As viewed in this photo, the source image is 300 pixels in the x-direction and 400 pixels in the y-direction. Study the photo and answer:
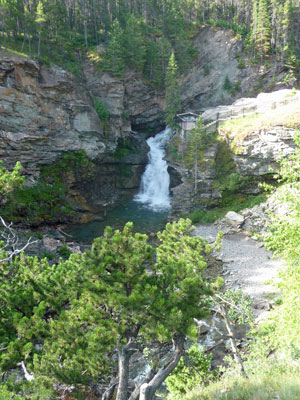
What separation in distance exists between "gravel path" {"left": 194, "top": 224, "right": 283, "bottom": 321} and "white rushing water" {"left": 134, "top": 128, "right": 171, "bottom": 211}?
11653mm

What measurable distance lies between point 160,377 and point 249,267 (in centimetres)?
1778

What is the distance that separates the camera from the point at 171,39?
5775cm

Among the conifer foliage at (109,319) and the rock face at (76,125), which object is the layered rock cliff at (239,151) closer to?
the rock face at (76,125)

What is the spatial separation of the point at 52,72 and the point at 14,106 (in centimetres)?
747

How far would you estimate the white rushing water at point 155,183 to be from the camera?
41625mm

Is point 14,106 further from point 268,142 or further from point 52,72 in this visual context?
point 268,142

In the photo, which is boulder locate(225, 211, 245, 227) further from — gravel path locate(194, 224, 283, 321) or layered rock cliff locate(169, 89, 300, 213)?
layered rock cliff locate(169, 89, 300, 213)

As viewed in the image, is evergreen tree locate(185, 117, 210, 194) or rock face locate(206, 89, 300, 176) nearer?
rock face locate(206, 89, 300, 176)

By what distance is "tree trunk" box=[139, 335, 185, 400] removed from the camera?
28.8 feet

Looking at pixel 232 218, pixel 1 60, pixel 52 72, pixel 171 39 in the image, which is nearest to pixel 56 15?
pixel 52 72

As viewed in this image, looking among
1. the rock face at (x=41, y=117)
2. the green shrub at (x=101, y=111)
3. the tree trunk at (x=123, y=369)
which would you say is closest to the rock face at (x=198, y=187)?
the rock face at (x=41, y=117)

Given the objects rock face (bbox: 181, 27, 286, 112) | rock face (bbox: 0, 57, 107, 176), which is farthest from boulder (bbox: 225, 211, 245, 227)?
rock face (bbox: 181, 27, 286, 112)

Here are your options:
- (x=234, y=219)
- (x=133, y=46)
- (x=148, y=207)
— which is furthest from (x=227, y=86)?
(x=234, y=219)

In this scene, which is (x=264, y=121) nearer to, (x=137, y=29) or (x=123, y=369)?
(x=137, y=29)
